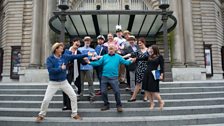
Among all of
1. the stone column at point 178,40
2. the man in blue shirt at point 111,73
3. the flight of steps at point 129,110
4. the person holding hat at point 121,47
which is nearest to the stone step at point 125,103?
the flight of steps at point 129,110

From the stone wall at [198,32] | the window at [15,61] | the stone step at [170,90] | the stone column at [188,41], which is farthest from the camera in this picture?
the stone wall at [198,32]

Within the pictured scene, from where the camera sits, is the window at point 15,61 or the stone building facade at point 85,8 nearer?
the stone building facade at point 85,8

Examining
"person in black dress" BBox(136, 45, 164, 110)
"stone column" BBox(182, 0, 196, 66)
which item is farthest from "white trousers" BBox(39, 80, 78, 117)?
"stone column" BBox(182, 0, 196, 66)

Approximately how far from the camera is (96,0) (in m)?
21.4

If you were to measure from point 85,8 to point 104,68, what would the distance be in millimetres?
15997

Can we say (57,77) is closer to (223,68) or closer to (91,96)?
(91,96)

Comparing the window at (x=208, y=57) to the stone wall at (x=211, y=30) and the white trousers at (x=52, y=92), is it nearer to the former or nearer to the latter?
the stone wall at (x=211, y=30)

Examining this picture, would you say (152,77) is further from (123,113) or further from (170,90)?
(170,90)

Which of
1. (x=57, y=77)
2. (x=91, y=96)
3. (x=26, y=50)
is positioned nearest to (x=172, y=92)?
(x=91, y=96)

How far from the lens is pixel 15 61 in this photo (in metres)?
19.6

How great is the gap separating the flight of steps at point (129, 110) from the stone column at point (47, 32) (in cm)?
946

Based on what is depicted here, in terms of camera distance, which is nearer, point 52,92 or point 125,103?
point 52,92

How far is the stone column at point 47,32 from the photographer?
1808 centimetres

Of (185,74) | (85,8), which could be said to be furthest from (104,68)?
(85,8)
